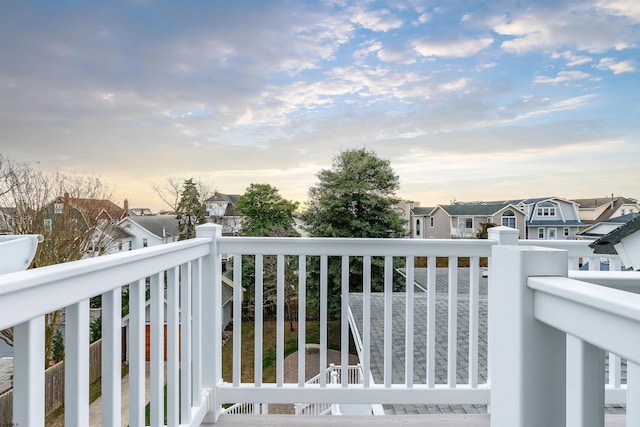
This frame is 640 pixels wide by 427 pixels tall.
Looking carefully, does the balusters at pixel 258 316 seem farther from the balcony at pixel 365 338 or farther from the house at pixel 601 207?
the house at pixel 601 207

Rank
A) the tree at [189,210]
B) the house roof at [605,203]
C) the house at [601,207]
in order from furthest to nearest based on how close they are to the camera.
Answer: the tree at [189,210]
the house roof at [605,203]
the house at [601,207]

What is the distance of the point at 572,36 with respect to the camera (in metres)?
6.49

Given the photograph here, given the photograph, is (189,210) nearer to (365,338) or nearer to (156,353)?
(365,338)

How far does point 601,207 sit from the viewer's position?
6.22 m

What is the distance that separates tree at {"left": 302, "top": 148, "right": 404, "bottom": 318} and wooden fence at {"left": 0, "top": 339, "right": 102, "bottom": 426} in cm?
1054

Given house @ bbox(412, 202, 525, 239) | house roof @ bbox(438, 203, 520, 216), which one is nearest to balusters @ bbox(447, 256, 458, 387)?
house @ bbox(412, 202, 525, 239)

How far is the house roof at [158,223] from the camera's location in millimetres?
6820

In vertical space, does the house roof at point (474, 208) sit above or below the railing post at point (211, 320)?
above

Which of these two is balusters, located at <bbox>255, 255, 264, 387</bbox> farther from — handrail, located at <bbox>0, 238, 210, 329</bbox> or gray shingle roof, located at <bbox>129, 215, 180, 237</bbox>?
gray shingle roof, located at <bbox>129, 215, 180, 237</bbox>

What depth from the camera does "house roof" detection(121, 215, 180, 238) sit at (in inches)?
269

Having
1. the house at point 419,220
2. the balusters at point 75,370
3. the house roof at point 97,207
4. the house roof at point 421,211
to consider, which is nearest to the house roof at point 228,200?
the house roof at point 97,207

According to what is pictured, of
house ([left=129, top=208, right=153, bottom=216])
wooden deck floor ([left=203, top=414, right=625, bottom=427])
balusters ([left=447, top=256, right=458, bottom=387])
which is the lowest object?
wooden deck floor ([left=203, top=414, right=625, bottom=427])

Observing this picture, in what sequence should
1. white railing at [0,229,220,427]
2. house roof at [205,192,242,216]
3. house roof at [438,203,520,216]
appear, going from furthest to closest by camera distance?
1. house roof at [205,192,242,216]
2. house roof at [438,203,520,216]
3. white railing at [0,229,220,427]

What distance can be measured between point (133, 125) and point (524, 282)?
910cm
